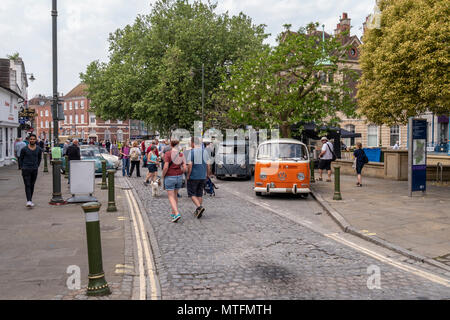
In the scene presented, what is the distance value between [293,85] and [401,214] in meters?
8.26

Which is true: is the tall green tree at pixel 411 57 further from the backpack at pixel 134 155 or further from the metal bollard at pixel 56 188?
the metal bollard at pixel 56 188

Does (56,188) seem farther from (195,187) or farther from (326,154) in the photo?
(326,154)

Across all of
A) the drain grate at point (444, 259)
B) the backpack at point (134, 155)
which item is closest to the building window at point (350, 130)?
the backpack at point (134, 155)

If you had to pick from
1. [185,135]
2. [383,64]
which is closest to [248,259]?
[383,64]

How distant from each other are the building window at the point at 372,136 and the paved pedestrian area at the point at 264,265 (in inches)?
1310

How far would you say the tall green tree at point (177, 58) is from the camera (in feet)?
101

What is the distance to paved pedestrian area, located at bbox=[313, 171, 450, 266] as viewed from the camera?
734cm

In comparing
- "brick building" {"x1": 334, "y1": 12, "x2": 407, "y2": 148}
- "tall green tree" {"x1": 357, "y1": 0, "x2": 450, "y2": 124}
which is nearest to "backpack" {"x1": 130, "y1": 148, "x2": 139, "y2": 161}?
"tall green tree" {"x1": 357, "y1": 0, "x2": 450, "y2": 124}

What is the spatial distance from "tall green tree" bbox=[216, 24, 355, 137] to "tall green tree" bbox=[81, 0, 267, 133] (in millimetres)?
Answer: 12624

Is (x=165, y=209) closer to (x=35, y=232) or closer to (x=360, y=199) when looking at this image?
(x=35, y=232)

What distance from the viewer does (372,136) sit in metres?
40.3

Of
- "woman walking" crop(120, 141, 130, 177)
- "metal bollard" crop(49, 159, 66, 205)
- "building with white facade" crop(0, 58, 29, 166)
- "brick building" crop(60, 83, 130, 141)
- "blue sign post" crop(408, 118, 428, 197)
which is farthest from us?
"brick building" crop(60, 83, 130, 141)

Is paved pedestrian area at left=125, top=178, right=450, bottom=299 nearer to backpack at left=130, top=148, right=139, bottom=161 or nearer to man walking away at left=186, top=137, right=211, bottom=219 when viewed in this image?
man walking away at left=186, top=137, right=211, bottom=219

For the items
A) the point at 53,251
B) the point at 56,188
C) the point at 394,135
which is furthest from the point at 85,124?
the point at 53,251
